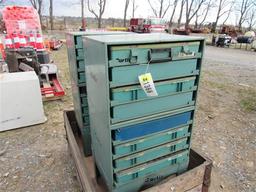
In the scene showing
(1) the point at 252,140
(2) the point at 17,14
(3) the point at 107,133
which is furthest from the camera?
(2) the point at 17,14

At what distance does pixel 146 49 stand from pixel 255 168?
2.07m

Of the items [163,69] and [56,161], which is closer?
[163,69]

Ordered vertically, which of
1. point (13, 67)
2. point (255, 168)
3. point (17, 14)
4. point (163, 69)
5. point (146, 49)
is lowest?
point (255, 168)

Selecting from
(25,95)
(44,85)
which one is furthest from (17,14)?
(25,95)

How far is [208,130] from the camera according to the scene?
2.94 metres

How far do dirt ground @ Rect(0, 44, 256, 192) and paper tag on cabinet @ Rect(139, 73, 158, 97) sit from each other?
54.6 inches

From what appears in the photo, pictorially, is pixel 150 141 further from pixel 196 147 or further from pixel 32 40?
pixel 32 40

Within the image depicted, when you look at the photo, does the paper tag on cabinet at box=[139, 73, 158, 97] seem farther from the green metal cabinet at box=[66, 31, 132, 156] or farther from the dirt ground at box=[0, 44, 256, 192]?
the dirt ground at box=[0, 44, 256, 192]

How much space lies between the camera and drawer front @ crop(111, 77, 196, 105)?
3.51 feet

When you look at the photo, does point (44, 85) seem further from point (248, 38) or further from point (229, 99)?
point (248, 38)

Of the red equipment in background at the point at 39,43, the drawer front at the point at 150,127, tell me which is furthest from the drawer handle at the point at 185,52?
the red equipment in background at the point at 39,43

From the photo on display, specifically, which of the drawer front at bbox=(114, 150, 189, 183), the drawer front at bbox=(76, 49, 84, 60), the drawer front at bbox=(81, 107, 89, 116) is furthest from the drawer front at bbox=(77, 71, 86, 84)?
the drawer front at bbox=(114, 150, 189, 183)

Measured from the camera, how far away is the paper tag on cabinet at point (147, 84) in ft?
3.49

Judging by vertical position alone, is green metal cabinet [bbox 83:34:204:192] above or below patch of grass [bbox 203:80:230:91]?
above
